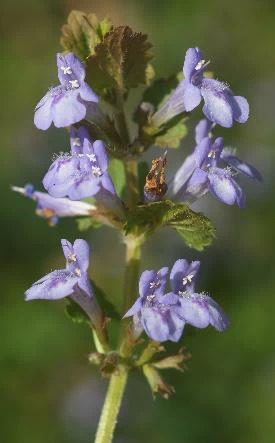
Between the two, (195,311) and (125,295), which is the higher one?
(195,311)

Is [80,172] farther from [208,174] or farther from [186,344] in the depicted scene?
[186,344]

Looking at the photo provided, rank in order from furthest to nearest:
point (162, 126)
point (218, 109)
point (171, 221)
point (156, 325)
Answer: point (162, 126)
point (171, 221)
point (218, 109)
point (156, 325)

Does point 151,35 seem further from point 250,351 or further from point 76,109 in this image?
point 76,109

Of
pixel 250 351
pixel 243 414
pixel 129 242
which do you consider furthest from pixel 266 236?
pixel 129 242

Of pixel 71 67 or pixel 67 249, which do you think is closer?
pixel 71 67

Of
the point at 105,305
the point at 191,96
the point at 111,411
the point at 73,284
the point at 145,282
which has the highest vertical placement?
the point at 191,96

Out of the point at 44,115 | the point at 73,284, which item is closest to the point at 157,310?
the point at 73,284

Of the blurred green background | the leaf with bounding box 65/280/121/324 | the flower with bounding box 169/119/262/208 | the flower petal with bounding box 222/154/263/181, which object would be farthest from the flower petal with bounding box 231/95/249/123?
the blurred green background

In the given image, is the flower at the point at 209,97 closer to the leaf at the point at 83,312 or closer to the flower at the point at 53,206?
the flower at the point at 53,206

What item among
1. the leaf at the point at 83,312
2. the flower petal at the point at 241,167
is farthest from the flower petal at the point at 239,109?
the leaf at the point at 83,312
